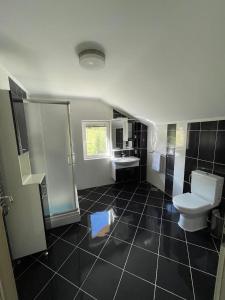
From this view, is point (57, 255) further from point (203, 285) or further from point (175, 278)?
point (203, 285)

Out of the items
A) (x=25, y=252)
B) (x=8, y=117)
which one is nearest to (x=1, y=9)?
(x=8, y=117)

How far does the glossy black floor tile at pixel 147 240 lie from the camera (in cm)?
190

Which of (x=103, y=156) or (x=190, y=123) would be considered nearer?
(x=190, y=123)

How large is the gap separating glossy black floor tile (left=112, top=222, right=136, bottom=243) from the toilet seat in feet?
2.52

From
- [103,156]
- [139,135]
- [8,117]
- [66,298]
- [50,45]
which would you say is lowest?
[66,298]

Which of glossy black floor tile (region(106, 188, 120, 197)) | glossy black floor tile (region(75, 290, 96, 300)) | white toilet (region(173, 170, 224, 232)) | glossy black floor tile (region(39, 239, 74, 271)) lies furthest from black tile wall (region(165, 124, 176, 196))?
glossy black floor tile (region(75, 290, 96, 300))

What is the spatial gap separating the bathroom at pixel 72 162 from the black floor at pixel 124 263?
0.01 meters

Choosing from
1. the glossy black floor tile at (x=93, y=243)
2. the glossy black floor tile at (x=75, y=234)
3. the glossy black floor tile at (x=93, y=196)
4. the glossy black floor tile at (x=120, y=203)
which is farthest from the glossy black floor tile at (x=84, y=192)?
the glossy black floor tile at (x=93, y=243)

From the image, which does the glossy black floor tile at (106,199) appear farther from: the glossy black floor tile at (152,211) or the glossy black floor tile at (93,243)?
the glossy black floor tile at (93,243)

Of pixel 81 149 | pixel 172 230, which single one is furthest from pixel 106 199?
pixel 172 230

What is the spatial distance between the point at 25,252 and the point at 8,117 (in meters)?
1.55

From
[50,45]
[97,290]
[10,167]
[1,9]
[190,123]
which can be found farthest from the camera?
[190,123]

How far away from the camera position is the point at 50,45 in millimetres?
1271

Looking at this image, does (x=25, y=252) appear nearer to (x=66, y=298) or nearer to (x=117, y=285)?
(x=66, y=298)
